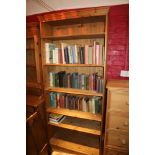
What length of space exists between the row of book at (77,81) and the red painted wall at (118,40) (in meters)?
0.30

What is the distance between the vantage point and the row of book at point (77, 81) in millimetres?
1929

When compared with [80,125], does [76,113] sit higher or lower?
higher

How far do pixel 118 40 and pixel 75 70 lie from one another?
2.68 feet

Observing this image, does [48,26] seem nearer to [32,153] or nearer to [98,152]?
[32,153]

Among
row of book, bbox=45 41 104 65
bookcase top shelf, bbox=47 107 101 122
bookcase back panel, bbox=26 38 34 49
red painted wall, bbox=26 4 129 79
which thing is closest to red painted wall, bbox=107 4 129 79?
red painted wall, bbox=26 4 129 79

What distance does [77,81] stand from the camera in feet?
6.77

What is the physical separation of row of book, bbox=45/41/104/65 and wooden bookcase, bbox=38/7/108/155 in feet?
0.23

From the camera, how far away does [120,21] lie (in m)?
1.93

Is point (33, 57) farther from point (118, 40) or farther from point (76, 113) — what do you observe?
point (118, 40)

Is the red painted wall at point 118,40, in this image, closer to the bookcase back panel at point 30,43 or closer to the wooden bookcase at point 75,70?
the wooden bookcase at point 75,70

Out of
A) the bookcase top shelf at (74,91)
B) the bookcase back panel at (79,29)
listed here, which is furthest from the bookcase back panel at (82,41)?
the bookcase top shelf at (74,91)

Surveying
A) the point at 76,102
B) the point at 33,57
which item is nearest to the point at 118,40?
the point at 76,102
